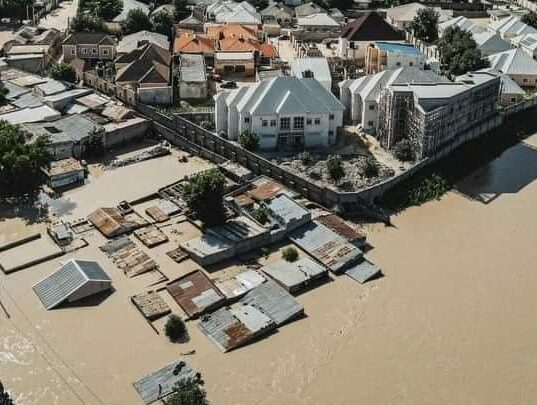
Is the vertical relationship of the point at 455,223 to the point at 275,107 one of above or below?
below

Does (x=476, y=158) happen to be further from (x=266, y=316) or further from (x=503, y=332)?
(x=266, y=316)

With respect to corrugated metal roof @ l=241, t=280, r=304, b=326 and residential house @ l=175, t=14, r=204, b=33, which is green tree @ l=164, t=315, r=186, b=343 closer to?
corrugated metal roof @ l=241, t=280, r=304, b=326

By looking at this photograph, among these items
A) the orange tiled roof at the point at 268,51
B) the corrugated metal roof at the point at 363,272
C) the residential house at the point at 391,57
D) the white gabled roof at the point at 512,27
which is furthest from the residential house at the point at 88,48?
the white gabled roof at the point at 512,27

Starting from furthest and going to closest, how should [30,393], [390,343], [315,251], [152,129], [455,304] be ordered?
[152,129], [315,251], [455,304], [390,343], [30,393]

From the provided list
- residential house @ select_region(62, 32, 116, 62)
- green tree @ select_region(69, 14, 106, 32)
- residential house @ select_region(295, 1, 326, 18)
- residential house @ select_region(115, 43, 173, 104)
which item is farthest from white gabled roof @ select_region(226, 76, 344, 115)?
residential house @ select_region(295, 1, 326, 18)

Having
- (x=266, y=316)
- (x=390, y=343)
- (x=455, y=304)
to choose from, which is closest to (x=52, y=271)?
(x=266, y=316)

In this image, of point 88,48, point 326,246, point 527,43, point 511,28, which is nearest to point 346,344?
point 326,246
